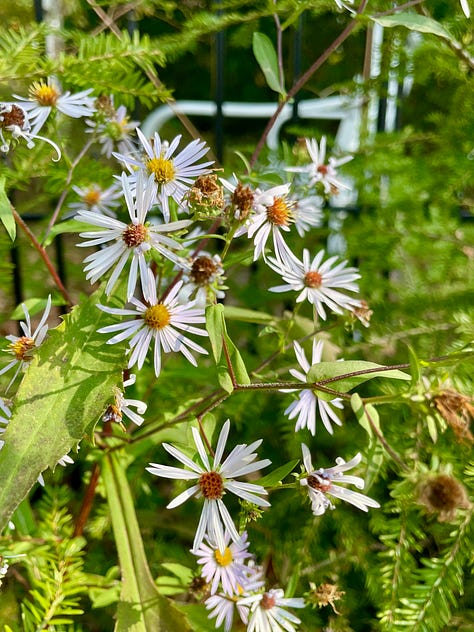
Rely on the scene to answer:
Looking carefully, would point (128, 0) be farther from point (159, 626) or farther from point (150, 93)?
point (159, 626)

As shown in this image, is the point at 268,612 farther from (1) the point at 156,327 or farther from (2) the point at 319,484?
(1) the point at 156,327

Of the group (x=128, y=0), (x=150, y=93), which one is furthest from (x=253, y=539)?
(x=128, y=0)

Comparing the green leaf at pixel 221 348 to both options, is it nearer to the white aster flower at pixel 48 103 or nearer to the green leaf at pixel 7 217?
the green leaf at pixel 7 217

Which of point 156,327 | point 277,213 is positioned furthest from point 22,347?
point 277,213

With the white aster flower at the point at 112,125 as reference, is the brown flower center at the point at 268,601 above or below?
below

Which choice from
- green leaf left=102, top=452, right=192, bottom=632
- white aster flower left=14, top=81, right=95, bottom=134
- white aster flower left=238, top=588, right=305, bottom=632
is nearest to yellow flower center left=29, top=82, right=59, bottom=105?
white aster flower left=14, top=81, right=95, bottom=134

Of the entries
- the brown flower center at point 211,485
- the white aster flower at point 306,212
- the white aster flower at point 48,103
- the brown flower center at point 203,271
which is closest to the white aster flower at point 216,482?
the brown flower center at point 211,485
